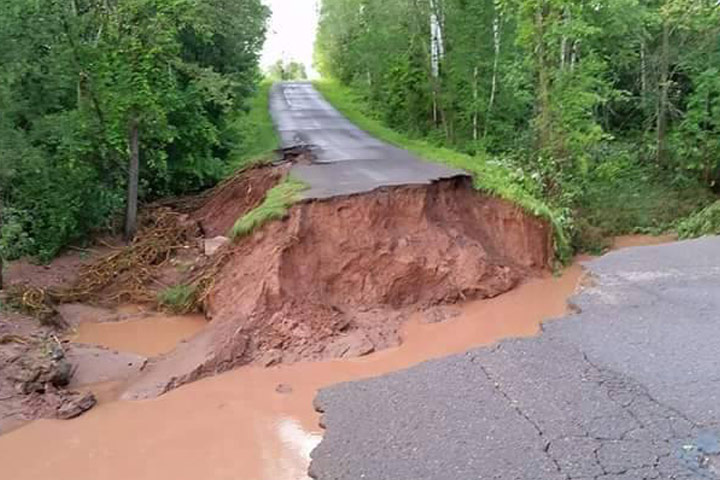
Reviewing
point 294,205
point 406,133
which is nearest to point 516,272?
point 294,205

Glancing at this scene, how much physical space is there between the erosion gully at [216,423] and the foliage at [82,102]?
11.4ft

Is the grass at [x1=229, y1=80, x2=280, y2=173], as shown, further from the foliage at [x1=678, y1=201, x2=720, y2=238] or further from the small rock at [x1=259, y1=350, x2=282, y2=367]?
the foliage at [x1=678, y1=201, x2=720, y2=238]

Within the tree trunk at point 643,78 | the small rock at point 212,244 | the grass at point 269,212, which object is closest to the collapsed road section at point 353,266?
the grass at point 269,212

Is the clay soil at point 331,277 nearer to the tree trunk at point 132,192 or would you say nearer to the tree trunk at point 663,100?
the tree trunk at point 132,192

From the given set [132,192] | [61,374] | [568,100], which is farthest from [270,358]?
[568,100]

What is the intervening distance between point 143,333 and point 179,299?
0.89 m

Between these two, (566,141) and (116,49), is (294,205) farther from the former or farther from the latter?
(566,141)

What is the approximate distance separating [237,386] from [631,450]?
4831mm

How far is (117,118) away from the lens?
1360 cm

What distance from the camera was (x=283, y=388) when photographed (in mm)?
8367

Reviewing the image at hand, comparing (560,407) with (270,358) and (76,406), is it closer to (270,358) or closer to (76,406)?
(270,358)

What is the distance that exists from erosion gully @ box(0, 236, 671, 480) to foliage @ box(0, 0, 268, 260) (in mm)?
3475

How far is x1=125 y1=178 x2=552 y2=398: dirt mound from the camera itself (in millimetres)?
9586

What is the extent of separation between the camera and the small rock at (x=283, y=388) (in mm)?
8273
